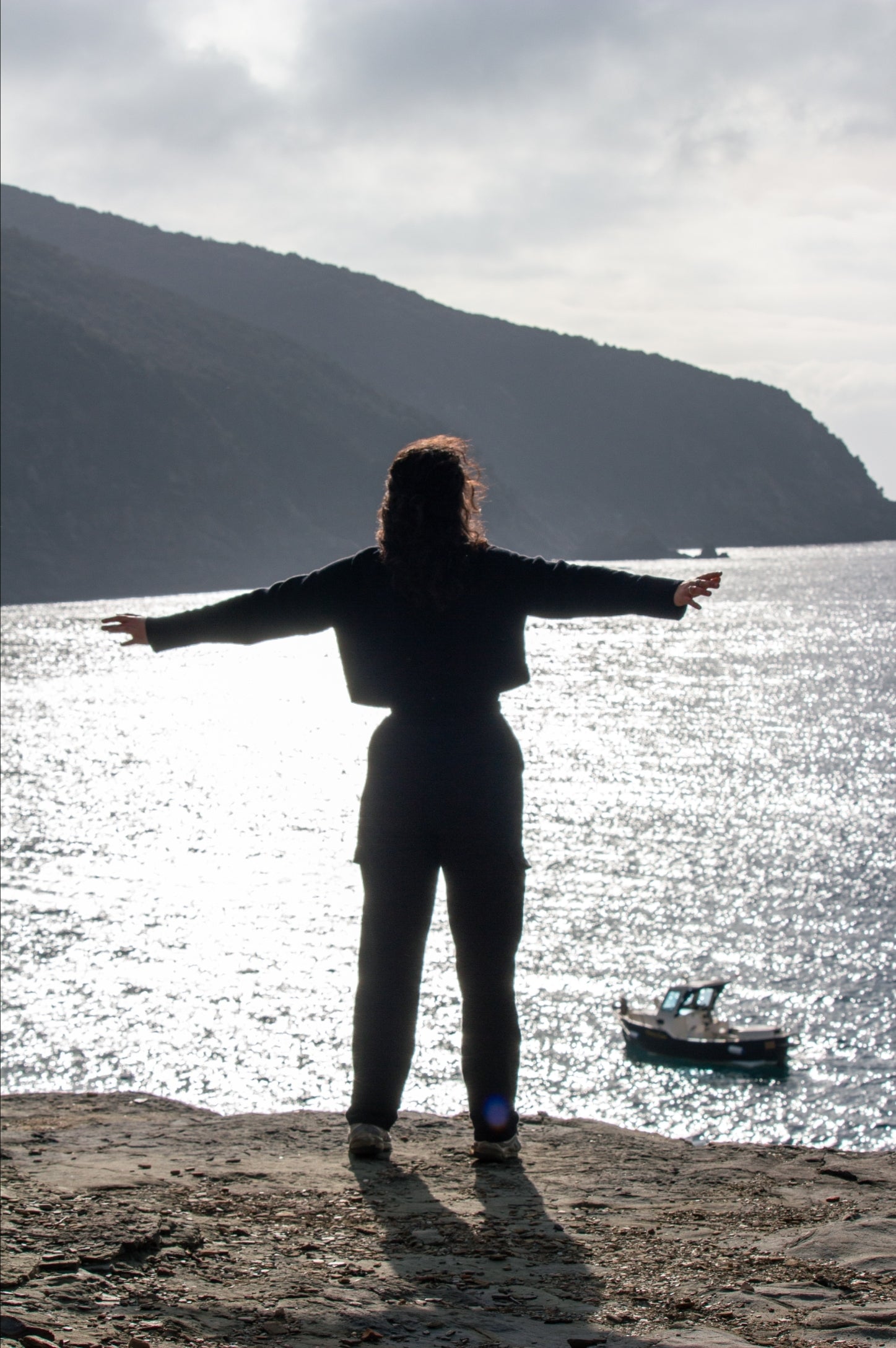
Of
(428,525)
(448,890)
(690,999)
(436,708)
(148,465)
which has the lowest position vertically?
(690,999)

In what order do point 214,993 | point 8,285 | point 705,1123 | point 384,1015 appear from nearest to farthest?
point 384,1015 → point 705,1123 → point 214,993 → point 8,285

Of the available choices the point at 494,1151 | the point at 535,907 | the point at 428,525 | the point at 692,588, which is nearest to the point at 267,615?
the point at 428,525

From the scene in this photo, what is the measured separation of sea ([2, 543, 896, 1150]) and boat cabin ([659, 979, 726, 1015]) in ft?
5.40

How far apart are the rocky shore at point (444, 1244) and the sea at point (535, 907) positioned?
852 inches

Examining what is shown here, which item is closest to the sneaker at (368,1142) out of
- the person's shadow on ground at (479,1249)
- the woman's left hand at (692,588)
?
the person's shadow on ground at (479,1249)

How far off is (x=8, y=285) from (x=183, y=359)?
28.0 m

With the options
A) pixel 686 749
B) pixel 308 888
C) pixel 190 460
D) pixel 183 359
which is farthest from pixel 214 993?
pixel 183 359

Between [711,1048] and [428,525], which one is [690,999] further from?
[428,525]

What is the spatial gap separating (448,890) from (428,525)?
3.71ft

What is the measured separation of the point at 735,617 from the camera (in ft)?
465

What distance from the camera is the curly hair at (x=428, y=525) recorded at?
3.84 metres

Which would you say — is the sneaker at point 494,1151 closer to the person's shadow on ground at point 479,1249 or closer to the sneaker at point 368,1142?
the person's shadow on ground at point 479,1249

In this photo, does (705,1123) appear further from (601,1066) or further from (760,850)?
(760,850)

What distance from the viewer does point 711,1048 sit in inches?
1127
